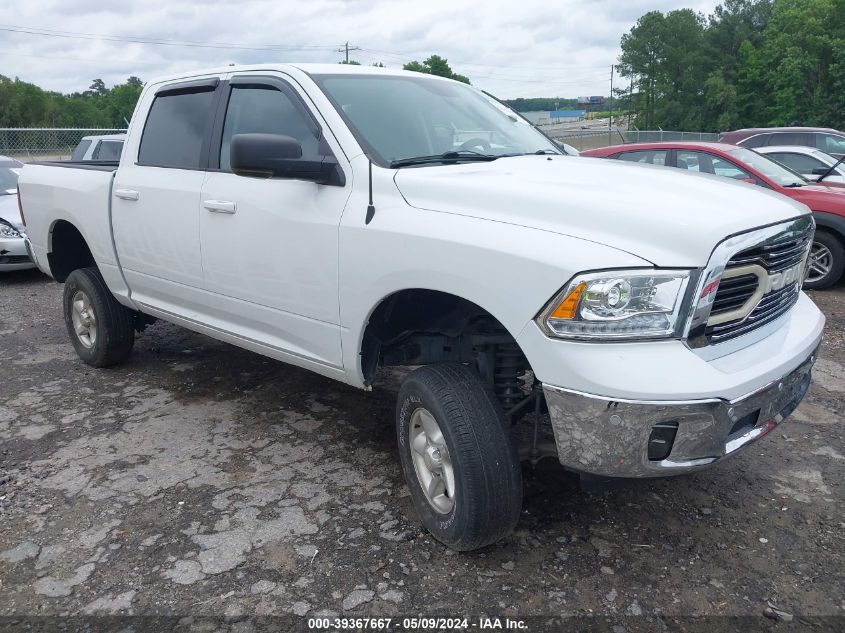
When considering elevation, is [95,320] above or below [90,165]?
below

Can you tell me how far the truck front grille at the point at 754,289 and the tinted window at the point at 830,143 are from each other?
12.2 meters

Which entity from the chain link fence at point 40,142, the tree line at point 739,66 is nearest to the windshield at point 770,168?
the chain link fence at point 40,142

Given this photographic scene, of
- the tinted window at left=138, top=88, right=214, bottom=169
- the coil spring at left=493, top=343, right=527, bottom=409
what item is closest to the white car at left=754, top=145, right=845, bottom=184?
the tinted window at left=138, top=88, right=214, bottom=169

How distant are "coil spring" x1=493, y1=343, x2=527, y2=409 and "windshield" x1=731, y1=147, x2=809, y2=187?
20.2ft

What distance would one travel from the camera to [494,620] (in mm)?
2596

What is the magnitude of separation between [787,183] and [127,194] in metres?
6.78

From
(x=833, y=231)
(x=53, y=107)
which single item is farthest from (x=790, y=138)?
(x=53, y=107)

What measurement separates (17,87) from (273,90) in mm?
43662

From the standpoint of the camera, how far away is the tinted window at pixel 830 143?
1343 centimetres

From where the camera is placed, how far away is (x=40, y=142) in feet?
60.6

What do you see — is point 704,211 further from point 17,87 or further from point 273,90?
point 17,87

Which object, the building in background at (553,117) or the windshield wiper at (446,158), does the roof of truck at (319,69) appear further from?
the building in background at (553,117)

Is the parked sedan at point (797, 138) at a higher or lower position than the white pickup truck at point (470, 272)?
higher

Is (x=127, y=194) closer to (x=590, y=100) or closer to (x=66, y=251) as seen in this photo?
(x=66, y=251)
